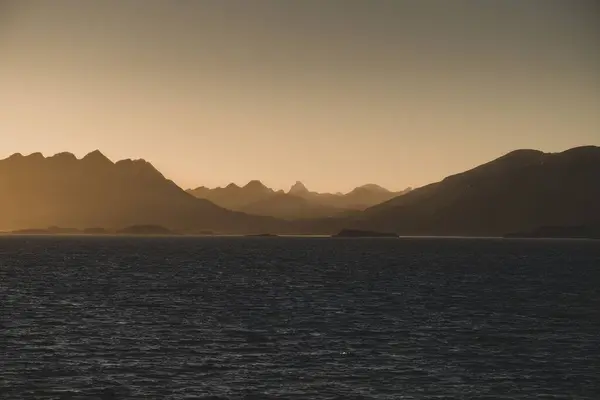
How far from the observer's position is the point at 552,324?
76.4 m

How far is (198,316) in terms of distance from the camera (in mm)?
79500

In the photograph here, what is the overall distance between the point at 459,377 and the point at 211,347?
67.3 feet

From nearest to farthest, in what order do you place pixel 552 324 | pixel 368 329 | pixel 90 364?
pixel 90 364, pixel 368 329, pixel 552 324

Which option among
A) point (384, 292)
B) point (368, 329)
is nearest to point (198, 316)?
point (368, 329)

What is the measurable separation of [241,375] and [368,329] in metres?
24.2

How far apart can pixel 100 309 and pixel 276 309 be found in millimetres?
20348

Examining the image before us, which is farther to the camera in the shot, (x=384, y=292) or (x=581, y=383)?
(x=384, y=292)

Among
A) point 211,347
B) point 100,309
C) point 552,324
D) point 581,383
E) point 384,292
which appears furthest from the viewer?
point 384,292

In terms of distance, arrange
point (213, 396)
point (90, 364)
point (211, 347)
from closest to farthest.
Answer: point (213, 396) → point (90, 364) → point (211, 347)

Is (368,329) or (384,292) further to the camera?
(384,292)

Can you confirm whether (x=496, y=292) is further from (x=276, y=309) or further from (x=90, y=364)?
(x=90, y=364)

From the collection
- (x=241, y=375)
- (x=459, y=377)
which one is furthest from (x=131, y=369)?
(x=459, y=377)

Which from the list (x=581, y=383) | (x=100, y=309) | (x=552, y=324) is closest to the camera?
(x=581, y=383)

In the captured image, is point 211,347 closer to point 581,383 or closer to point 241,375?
point 241,375
